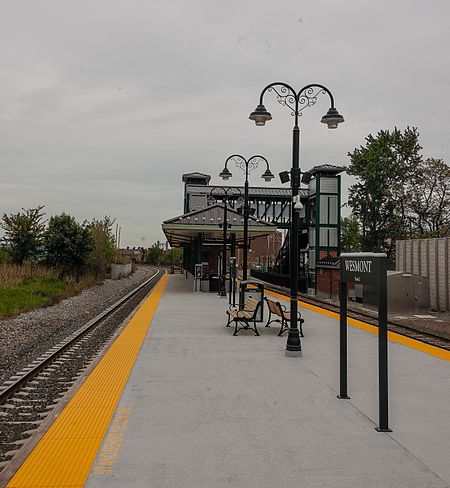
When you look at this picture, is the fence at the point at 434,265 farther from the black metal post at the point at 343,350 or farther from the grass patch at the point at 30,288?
the grass patch at the point at 30,288

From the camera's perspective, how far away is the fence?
62.3 ft

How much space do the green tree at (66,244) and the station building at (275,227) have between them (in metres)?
6.28

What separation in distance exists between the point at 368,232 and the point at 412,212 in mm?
10745

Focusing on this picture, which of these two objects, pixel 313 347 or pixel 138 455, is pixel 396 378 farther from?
pixel 138 455

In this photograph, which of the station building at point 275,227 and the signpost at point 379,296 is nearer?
the signpost at point 379,296

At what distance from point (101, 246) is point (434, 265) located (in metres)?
30.1

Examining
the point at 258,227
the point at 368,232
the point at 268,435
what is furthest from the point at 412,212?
the point at 268,435

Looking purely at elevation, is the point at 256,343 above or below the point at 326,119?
below

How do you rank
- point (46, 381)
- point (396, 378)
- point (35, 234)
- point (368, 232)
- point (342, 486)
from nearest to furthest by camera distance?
point (342, 486) < point (396, 378) < point (46, 381) < point (35, 234) < point (368, 232)

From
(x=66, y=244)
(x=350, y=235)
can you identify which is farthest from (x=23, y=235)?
(x=350, y=235)

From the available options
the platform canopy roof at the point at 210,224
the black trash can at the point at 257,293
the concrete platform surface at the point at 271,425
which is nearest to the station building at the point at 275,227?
the platform canopy roof at the point at 210,224

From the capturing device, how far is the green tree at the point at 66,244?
1346 inches

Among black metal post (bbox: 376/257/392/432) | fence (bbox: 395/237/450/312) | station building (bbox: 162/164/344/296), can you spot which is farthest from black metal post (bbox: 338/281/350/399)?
station building (bbox: 162/164/344/296)

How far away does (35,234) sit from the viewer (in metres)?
33.8
